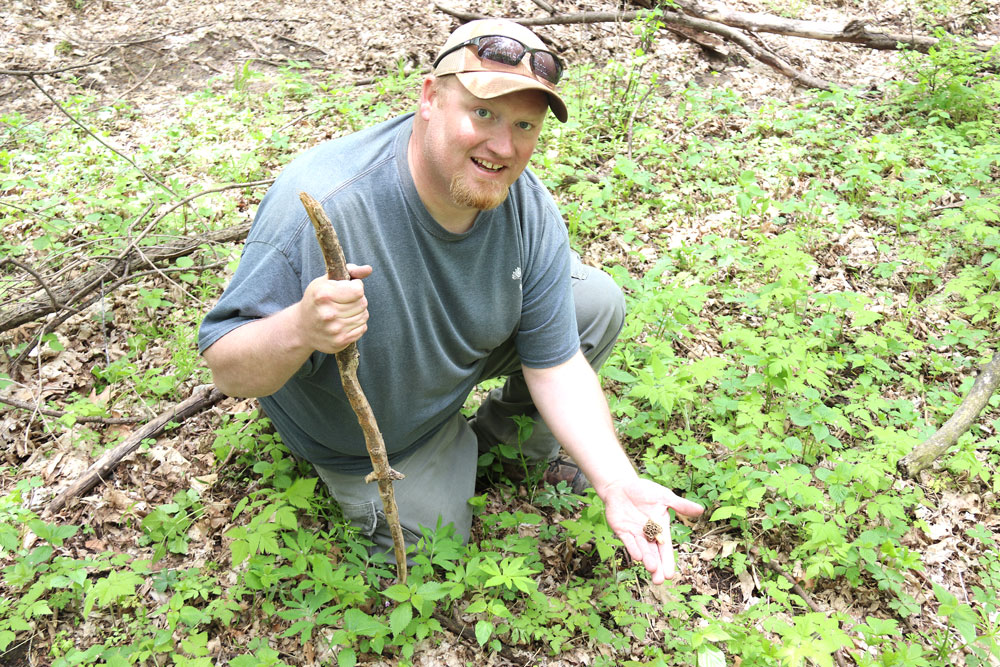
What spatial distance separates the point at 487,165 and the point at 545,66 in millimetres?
377

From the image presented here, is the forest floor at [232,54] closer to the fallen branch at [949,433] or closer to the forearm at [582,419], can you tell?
the forearm at [582,419]

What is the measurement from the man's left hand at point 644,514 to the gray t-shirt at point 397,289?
60 centimetres

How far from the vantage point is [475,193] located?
2262 mm

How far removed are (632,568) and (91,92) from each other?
6.58 metres

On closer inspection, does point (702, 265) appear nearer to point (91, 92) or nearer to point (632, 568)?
point (632, 568)

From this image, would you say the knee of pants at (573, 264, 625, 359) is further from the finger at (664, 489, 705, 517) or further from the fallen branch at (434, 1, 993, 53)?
the fallen branch at (434, 1, 993, 53)

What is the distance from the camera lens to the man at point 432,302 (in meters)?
2.15

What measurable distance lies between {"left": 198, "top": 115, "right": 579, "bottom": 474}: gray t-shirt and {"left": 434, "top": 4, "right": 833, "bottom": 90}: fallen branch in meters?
4.81

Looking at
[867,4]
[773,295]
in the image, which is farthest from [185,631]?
[867,4]

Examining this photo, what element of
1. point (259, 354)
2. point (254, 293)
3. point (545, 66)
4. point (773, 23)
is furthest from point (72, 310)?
point (773, 23)

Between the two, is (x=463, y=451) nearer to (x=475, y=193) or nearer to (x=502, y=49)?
(x=475, y=193)

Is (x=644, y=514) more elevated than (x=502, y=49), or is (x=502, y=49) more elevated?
(x=502, y=49)

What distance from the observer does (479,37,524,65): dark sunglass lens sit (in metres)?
2.19

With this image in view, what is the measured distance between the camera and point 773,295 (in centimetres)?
392
